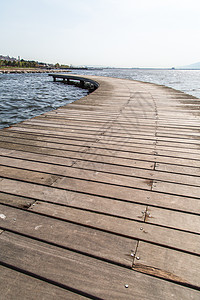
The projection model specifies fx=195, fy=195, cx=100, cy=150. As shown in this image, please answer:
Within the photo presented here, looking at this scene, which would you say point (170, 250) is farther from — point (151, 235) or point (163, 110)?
point (163, 110)

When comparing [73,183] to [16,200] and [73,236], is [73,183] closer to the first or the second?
[16,200]

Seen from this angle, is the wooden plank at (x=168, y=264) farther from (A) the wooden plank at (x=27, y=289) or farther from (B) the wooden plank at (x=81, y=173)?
(B) the wooden plank at (x=81, y=173)

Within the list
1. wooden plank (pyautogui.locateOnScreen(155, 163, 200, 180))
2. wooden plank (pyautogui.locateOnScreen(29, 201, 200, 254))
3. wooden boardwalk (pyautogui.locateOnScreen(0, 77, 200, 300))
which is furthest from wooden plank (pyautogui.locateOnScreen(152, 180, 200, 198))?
wooden plank (pyautogui.locateOnScreen(29, 201, 200, 254))

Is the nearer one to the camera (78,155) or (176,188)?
(176,188)

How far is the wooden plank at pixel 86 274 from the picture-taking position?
1011mm

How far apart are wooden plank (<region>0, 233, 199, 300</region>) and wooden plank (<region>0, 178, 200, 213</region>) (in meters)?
0.47

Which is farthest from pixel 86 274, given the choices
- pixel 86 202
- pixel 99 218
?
→ pixel 86 202

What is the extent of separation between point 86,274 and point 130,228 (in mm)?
451

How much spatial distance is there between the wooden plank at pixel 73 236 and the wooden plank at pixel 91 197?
8.6 inches

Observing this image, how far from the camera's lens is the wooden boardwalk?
41.7 inches

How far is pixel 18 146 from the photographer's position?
2.80 m

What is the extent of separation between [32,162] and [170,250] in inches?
69.0

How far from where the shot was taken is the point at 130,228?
1.41 meters

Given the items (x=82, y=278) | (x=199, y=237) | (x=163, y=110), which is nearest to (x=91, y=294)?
(x=82, y=278)
